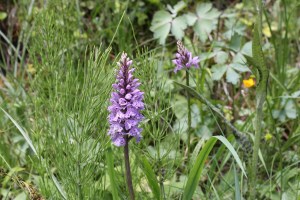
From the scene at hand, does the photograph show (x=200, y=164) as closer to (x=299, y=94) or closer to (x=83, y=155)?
(x=83, y=155)

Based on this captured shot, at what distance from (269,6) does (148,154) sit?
2078mm

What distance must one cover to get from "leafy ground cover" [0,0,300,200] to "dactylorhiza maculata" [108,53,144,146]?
0.38ft

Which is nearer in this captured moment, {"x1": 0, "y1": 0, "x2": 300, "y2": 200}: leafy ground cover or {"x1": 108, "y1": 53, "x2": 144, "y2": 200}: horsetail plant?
{"x1": 108, "y1": 53, "x2": 144, "y2": 200}: horsetail plant

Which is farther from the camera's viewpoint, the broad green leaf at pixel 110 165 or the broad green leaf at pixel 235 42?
the broad green leaf at pixel 235 42

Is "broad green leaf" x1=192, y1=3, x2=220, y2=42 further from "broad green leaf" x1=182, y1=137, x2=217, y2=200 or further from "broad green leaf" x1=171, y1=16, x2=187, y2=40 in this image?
"broad green leaf" x1=182, y1=137, x2=217, y2=200

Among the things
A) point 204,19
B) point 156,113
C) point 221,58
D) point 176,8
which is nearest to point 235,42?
point 221,58

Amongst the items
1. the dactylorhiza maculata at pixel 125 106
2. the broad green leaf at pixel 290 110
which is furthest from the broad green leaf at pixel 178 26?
the dactylorhiza maculata at pixel 125 106

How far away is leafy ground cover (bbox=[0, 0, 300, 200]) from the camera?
5.12 feet

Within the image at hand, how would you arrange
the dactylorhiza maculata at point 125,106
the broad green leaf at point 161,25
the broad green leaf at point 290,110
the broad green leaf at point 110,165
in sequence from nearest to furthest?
1. the dactylorhiza maculata at point 125,106
2. the broad green leaf at point 110,165
3. the broad green leaf at point 290,110
4. the broad green leaf at point 161,25

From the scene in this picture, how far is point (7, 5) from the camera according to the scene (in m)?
3.31

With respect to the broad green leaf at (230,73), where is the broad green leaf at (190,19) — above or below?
above

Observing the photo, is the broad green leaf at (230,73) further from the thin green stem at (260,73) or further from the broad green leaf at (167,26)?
the thin green stem at (260,73)

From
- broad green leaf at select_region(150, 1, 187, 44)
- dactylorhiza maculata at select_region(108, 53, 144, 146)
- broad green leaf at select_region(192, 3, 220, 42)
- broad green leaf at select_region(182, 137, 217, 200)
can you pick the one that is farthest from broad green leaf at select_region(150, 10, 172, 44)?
dactylorhiza maculata at select_region(108, 53, 144, 146)

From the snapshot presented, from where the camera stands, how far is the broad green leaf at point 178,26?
258cm
